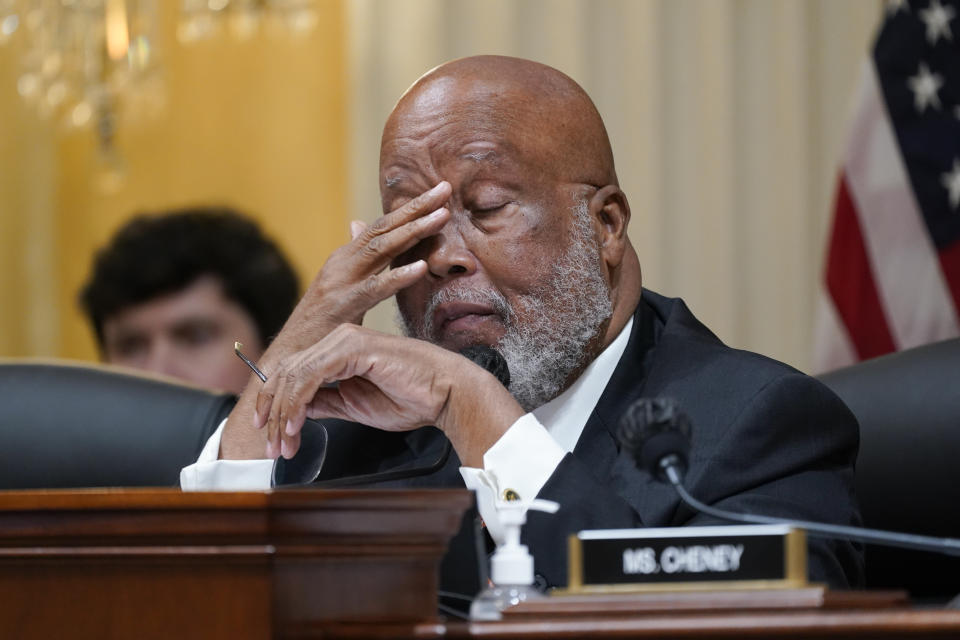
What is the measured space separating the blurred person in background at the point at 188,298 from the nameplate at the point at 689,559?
9.60ft

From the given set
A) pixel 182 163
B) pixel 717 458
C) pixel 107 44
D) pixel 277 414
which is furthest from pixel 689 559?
pixel 182 163

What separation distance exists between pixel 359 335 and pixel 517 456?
282 mm

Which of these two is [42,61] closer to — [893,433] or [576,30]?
[576,30]

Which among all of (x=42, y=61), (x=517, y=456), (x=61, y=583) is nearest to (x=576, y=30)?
(x=42, y=61)

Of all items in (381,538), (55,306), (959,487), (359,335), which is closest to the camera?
(381,538)

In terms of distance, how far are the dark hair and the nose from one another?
6.34 ft

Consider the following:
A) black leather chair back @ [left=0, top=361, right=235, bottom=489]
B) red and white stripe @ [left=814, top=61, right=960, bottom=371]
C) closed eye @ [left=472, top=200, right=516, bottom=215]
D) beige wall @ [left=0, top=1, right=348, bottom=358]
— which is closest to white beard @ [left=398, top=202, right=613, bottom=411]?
closed eye @ [left=472, top=200, right=516, bottom=215]

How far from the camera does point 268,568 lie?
3.44 feet

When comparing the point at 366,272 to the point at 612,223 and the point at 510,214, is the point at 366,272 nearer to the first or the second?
the point at 510,214

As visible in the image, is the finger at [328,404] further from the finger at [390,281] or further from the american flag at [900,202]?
the american flag at [900,202]

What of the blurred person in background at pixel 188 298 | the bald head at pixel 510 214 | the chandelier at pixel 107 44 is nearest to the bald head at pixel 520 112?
the bald head at pixel 510 214

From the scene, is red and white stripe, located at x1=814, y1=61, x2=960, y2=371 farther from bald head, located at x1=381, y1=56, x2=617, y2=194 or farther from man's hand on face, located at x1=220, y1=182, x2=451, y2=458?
man's hand on face, located at x1=220, y1=182, x2=451, y2=458

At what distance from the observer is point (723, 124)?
416cm

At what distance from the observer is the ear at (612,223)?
2.29m
